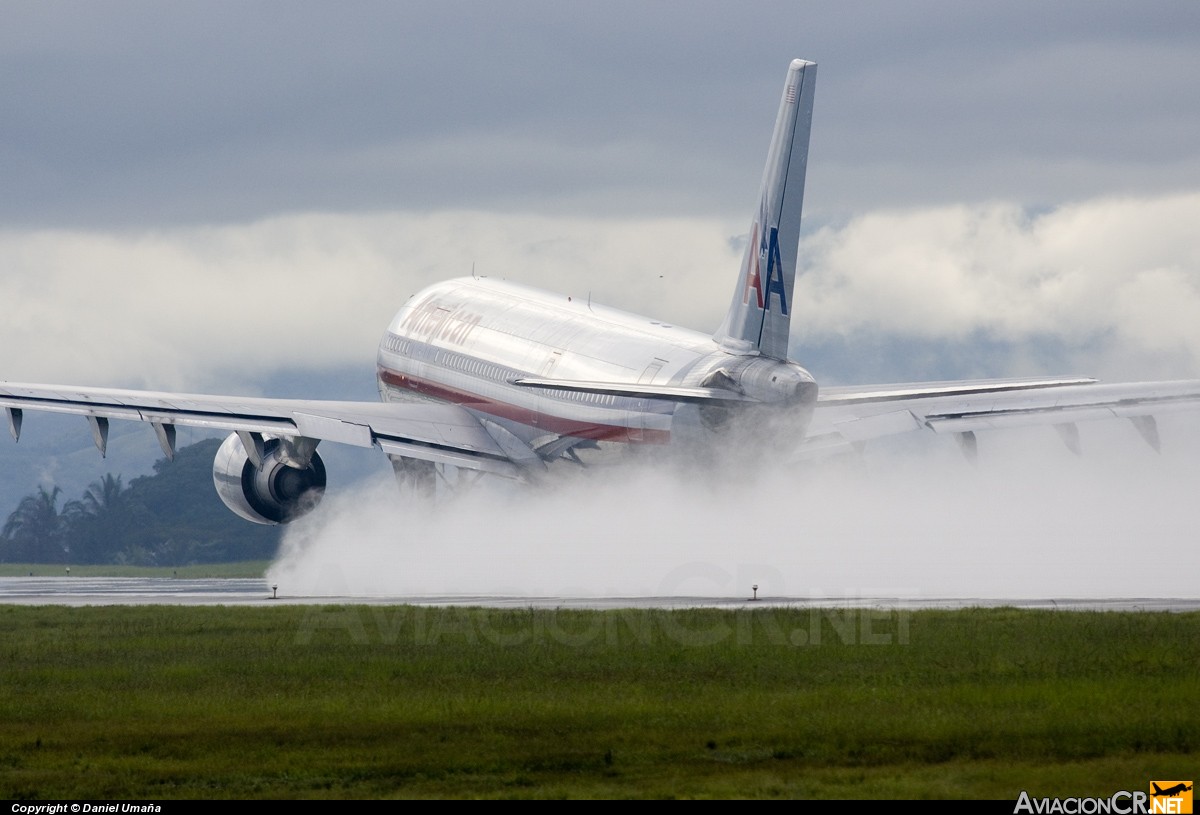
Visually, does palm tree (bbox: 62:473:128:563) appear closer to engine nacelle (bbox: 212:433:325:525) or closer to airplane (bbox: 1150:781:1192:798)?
engine nacelle (bbox: 212:433:325:525)

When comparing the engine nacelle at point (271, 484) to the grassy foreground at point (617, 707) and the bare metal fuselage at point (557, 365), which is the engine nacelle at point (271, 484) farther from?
the grassy foreground at point (617, 707)

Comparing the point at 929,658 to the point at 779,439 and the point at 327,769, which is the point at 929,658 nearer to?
the point at 327,769

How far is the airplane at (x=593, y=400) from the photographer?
46.5 meters

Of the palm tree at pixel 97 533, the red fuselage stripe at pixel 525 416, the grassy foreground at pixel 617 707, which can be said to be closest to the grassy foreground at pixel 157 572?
the red fuselage stripe at pixel 525 416

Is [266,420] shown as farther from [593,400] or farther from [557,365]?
[593,400]

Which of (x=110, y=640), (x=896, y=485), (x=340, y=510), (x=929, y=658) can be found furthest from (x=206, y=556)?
(x=929, y=658)

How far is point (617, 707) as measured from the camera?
2503 cm

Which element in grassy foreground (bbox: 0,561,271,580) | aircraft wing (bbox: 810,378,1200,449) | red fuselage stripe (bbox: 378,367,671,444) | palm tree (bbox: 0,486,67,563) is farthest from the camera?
palm tree (bbox: 0,486,67,563)

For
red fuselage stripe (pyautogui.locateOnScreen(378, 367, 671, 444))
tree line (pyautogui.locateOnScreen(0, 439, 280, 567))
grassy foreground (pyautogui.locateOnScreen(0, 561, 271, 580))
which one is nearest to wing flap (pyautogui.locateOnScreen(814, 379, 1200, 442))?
red fuselage stripe (pyautogui.locateOnScreen(378, 367, 671, 444))

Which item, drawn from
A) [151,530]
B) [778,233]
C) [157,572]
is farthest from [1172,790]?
[151,530]

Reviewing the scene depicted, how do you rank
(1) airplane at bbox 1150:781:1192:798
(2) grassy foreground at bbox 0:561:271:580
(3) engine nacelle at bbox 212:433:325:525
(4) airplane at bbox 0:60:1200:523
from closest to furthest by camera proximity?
(1) airplane at bbox 1150:781:1192:798
(4) airplane at bbox 0:60:1200:523
(3) engine nacelle at bbox 212:433:325:525
(2) grassy foreground at bbox 0:561:271:580

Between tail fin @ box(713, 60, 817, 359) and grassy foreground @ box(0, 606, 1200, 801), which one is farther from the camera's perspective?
tail fin @ box(713, 60, 817, 359)

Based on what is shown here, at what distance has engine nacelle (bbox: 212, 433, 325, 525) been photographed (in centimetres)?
5341

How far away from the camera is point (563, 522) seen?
52.7m
